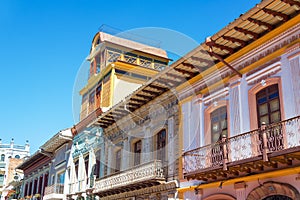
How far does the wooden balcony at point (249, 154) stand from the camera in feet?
29.0

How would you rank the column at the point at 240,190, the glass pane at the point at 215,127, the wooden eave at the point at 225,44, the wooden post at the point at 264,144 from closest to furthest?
the wooden post at the point at 264,144
the wooden eave at the point at 225,44
the column at the point at 240,190
the glass pane at the point at 215,127

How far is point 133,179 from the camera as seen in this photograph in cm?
1466

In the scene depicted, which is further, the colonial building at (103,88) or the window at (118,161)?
the colonial building at (103,88)

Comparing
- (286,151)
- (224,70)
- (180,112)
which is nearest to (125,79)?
(180,112)

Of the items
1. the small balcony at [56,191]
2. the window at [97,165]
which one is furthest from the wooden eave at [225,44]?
the small balcony at [56,191]

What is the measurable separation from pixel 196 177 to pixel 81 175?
34.3ft

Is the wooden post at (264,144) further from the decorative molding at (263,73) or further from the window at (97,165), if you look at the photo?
the window at (97,165)

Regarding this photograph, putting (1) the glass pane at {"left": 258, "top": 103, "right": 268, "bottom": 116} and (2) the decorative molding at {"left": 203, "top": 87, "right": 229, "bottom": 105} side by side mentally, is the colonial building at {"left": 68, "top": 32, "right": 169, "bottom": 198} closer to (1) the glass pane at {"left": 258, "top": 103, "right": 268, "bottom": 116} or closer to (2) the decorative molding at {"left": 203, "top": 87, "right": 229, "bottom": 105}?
(2) the decorative molding at {"left": 203, "top": 87, "right": 229, "bottom": 105}

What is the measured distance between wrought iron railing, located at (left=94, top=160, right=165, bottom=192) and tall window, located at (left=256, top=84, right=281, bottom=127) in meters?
4.51

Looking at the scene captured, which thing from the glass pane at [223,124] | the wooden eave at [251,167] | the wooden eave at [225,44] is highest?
the wooden eave at [225,44]

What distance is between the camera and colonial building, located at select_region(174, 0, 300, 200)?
9.21m

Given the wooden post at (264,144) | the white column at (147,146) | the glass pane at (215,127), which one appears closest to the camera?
the wooden post at (264,144)

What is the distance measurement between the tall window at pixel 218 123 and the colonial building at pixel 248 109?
0.10ft

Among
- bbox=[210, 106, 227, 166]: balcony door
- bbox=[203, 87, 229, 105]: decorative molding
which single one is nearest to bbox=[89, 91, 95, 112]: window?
bbox=[203, 87, 229, 105]: decorative molding
